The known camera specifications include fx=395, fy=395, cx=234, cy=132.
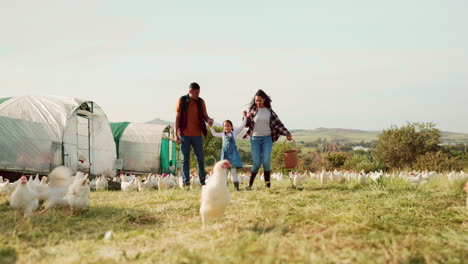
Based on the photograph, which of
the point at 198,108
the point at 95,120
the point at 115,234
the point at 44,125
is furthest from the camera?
the point at 95,120

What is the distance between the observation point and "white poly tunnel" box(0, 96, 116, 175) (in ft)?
44.9

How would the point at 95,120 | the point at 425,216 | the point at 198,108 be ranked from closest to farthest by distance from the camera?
the point at 425,216
the point at 198,108
the point at 95,120

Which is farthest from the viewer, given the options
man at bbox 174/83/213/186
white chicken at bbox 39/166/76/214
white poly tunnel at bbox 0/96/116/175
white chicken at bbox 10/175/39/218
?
white poly tunnel at bbox 0/96/116/175

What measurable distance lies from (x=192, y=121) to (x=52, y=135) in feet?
31.2

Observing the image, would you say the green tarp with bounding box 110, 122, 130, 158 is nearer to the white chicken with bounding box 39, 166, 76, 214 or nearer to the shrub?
the shrub

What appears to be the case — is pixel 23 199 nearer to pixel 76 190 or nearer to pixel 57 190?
pixel 76 190

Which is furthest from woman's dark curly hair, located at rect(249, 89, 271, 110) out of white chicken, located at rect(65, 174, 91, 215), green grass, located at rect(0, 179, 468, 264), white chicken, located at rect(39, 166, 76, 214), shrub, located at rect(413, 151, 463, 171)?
shrub, located at rect(413, 151, 463, 171)

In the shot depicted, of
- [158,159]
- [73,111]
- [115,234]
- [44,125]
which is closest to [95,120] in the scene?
[73,111]

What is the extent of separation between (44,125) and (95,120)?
10.4ft

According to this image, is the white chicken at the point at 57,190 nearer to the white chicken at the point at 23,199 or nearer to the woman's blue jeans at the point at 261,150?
the white chicken at the point at 23,199

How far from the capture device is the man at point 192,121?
739cm

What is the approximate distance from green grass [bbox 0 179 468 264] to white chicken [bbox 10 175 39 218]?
0.62ft

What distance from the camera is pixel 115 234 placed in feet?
13.0

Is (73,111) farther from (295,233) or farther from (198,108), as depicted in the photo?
(295,233)
